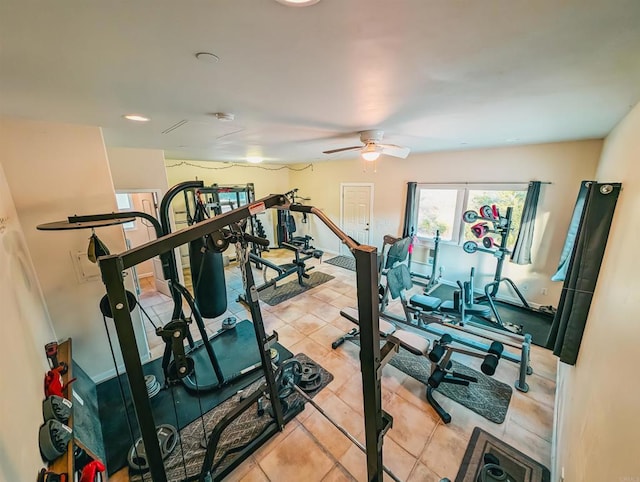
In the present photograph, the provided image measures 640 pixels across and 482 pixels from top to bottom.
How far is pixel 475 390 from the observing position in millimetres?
2488

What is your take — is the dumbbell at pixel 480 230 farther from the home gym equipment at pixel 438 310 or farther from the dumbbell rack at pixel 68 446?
the dumbbell rack at pixel 68 446

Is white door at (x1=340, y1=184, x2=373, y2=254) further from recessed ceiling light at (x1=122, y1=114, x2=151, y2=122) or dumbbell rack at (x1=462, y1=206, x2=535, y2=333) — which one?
recessed ceiling light at (x1=122, y1=114, x2=151, y2=122)

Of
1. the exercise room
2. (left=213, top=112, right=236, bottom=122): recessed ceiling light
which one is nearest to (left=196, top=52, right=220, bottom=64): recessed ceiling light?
the exercise room

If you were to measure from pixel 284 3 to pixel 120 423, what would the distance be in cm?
335

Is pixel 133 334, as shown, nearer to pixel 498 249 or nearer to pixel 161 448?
pixel 161 448

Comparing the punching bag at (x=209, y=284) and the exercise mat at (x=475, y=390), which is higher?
the punching bag at (x=209, y=284)

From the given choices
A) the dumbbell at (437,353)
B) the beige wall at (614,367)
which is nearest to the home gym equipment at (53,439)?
the beige wall at (614,367)

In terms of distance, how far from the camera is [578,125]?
239cm

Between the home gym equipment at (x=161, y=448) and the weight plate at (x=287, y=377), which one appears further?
the weight plate at (x=287, y=377)

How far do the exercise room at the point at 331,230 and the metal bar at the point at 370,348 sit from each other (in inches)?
0.4

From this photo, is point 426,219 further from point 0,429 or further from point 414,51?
point 0,429

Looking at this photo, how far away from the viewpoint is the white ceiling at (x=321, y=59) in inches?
29.9

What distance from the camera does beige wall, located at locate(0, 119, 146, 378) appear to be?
6.77 feet

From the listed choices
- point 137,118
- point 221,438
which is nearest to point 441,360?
point 221,438
